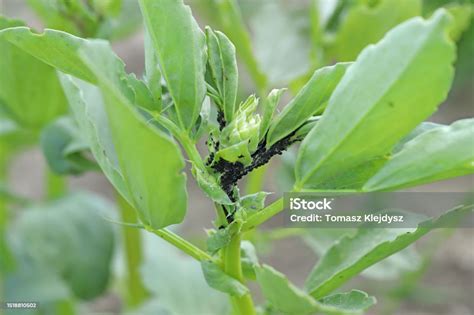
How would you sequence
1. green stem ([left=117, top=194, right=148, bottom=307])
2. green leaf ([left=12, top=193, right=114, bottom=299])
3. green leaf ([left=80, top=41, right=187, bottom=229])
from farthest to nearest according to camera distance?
green leaf ([left=12, top=193, right=114, bottom=299]), green stem ([left=117, top=194, right=148, bottom=307]), green leaf ([left=80, top=41, right=187, bottom=229])

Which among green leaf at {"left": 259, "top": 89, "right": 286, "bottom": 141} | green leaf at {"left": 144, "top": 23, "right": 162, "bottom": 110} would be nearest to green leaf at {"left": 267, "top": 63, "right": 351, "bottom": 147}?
green leaf at {"left": 259, "top": 89, "right": 286, "bottom": 141}

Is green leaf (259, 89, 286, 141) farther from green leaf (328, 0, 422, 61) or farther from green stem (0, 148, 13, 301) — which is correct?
green stem (0, 148, 13, 301)

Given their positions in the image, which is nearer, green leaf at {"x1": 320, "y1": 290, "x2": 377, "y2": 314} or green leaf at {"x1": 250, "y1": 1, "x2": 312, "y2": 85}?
green leaf at {"x1": 320, "y1": 290, "x2": 377, "y2": 314}

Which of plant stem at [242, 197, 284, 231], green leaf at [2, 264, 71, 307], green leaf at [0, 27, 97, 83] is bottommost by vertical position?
green leaf at [2, 264, 71, 307]

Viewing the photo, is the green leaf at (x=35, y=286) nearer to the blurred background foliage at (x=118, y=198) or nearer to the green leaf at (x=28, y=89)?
the blurred background foliage at (x=118, y=198)

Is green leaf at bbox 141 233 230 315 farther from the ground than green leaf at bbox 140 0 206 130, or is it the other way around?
green leaf at bbox 140 0 206 130

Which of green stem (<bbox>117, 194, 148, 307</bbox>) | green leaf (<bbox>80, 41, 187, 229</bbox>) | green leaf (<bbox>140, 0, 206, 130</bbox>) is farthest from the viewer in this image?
green stem (<bbox>117, 194, 148, 307</bbox>)

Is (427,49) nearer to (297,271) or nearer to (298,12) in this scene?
(298,12)

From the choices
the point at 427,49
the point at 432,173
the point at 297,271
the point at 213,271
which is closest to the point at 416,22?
the point at 427,49
